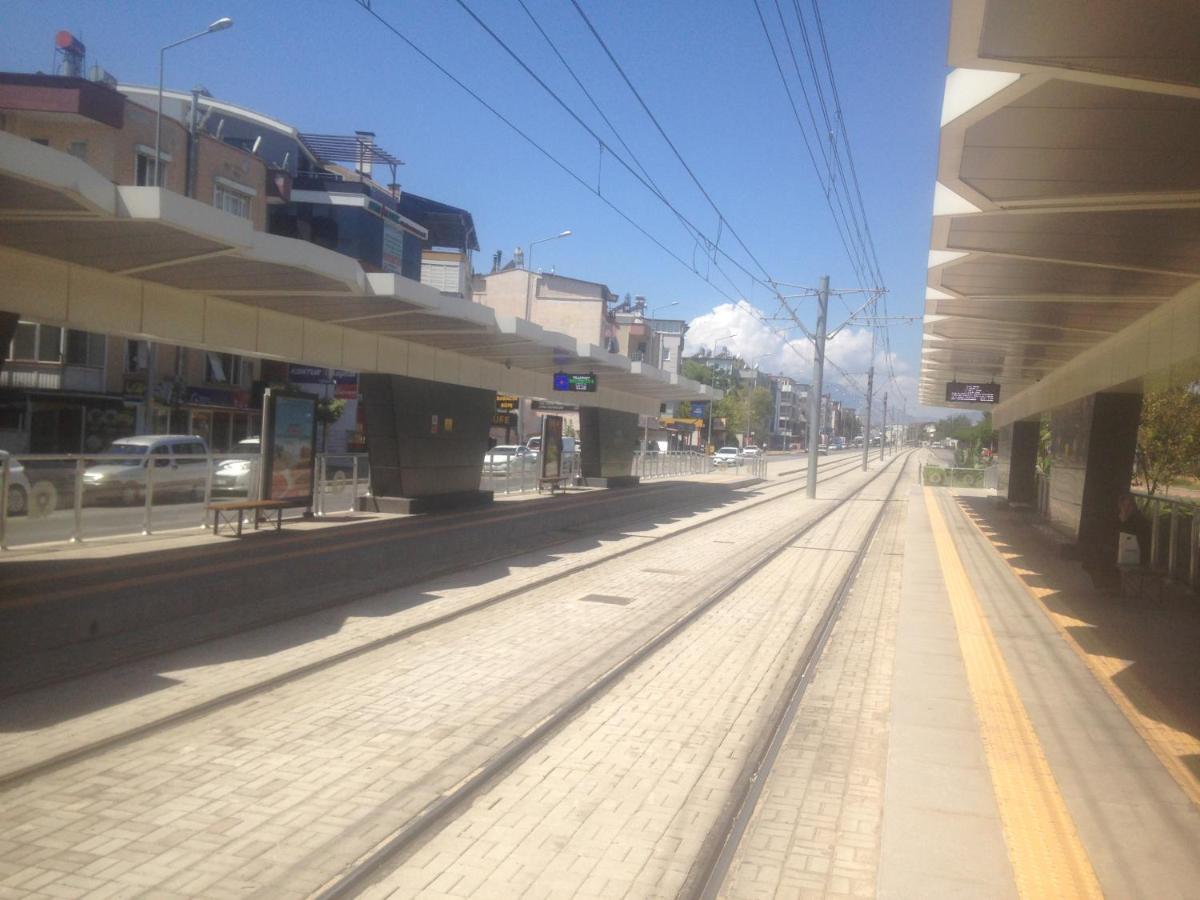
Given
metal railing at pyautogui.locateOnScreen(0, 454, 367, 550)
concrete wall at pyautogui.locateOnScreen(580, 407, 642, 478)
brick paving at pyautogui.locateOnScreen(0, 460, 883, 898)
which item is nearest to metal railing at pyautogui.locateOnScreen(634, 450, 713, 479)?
concrete wall at pyautogui.locateOnScreen(580, 407, 642, 478)

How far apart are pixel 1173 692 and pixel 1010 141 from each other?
5213 millimetres

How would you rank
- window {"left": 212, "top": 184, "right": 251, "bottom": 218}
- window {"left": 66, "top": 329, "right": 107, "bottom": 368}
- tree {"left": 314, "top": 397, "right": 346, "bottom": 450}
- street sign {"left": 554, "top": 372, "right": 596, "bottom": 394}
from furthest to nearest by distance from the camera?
tree {"left": 314, "top": 397, "right": 346, "bottom": 450}, window {"left": 212, "top": 184, "right": 251, "bottom": 218}, window {"left": 66, "top": 329, "right": 107, "bottom": 368}, street sign {"left": 554, "top": 372, "right": 596, "bottom": 394}

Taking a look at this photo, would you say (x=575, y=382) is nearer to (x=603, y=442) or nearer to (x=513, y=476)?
(x=513, y=476)

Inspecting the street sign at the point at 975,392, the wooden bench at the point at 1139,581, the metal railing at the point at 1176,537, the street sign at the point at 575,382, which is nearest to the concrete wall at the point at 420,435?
the street sign at the point at 575,382

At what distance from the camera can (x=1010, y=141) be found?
7.21 metres

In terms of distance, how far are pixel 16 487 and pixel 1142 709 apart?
12083 mm

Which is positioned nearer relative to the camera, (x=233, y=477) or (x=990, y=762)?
(x=990, y=762)

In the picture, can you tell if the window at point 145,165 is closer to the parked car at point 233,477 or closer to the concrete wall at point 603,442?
the concrete wall at point 603,442

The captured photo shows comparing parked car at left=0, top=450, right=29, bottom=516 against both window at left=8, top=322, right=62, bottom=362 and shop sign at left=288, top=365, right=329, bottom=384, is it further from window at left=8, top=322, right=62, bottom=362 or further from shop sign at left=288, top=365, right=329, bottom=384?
shop sign at left=288, top=365, right=329, bottom=384

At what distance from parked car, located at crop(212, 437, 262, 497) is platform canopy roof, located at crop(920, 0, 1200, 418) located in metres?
11.2

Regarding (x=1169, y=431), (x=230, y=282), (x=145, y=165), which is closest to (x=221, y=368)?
(x=145, y=165)

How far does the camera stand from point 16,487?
11.4m

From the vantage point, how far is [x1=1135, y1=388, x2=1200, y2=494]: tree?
81.2ft

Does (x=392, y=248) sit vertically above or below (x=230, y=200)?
below
